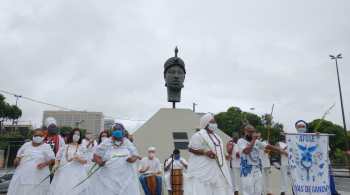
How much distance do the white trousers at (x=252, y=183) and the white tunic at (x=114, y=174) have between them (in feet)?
8.01

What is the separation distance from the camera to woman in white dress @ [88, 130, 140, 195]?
245 inches

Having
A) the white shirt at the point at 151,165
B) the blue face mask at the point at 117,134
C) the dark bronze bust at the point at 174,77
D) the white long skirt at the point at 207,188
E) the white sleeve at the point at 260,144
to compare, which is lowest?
the white long skirt at the point at 207,188

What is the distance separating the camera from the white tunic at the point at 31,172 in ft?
23.5

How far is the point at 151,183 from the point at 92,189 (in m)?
3.62

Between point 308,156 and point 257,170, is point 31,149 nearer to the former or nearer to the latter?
point 257,170

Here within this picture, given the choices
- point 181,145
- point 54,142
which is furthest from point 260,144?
point 181,145

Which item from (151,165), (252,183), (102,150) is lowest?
(252,183)

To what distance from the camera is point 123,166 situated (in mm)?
6398

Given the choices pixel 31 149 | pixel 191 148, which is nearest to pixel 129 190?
pixel 191 148

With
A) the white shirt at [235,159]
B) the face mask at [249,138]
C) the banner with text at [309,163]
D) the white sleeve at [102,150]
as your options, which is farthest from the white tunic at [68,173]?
the banner with text at [309,163]

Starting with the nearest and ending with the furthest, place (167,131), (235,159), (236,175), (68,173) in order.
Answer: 1. (68,173)
2. (235,159)
3. (236,175)
4. (167,131)

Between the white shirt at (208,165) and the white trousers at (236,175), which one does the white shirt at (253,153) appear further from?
the white trousers at (236,175)

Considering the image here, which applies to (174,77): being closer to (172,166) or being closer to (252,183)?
(172,166)

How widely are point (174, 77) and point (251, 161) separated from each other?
1112 centimetres
